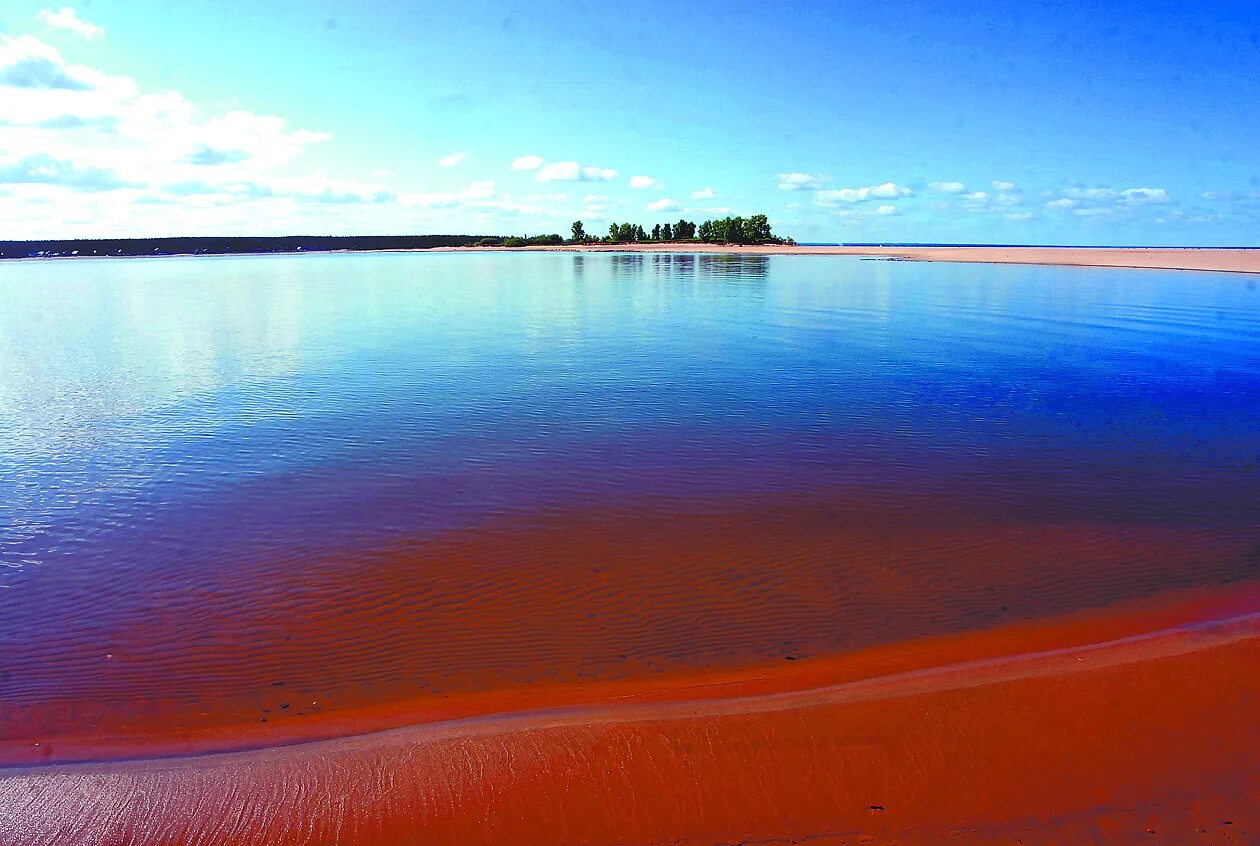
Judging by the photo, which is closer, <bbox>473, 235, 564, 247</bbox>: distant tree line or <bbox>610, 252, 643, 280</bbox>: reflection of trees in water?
<bbox>610, 252, 643, 280</bbox>: reflection of trees in water

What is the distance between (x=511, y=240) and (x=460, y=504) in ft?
529

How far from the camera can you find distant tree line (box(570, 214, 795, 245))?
14300 cm

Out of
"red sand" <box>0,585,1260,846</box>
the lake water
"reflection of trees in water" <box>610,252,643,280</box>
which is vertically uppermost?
"reflection of trees in water" <box>610,252,643,280</box>

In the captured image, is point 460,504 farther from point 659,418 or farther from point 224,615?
point 659,418

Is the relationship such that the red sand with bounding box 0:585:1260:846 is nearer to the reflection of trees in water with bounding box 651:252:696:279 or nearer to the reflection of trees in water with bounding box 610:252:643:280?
the reflection of trees in water with bounding box 610:252:643:280

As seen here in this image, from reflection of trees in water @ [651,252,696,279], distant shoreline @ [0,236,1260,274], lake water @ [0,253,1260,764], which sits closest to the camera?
lake water @ [0,253,1260,764]

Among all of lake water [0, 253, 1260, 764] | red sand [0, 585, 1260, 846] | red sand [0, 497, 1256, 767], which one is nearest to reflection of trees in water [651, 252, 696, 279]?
lake water [0, 253, 1260, 764]

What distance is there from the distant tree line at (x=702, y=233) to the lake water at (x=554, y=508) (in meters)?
128

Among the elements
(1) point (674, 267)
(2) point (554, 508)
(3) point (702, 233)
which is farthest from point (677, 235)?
(2) point (554, 508)

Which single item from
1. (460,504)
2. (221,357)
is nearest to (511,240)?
(221,357)

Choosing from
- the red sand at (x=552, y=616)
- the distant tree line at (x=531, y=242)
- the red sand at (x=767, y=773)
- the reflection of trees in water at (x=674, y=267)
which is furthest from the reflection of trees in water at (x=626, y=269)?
the distant tree line at (x=531, y=242)

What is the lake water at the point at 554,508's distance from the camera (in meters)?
6.27

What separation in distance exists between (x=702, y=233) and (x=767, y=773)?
158m

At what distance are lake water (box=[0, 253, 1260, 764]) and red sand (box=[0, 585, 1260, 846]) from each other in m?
0.68
